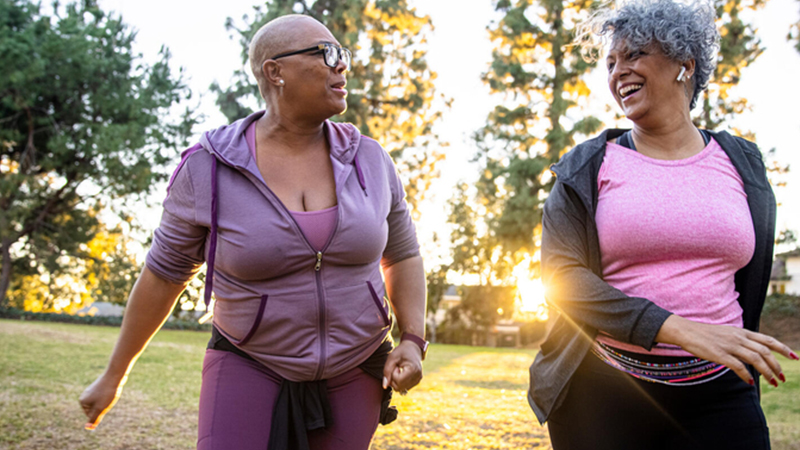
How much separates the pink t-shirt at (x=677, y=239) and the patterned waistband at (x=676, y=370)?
0.04 m

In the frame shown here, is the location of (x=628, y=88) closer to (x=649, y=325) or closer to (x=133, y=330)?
(x=649, y=325)

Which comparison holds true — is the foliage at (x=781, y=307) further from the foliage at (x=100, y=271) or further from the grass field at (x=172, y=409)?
the foliage at (x=100, y=271)

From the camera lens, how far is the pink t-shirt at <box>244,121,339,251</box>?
2320mm

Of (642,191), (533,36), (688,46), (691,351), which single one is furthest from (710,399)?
(533,36)

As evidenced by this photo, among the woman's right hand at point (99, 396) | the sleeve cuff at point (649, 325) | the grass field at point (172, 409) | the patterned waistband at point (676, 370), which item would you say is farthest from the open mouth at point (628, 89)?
the grass field at point (172, 409)

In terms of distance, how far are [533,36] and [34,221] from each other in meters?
22.7

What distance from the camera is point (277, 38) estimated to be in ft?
8.38

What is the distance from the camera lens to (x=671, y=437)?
2.19 meters

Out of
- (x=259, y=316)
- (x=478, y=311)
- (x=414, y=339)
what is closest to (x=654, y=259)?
(x=414, y=339)

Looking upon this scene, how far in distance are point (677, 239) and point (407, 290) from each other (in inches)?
42.0

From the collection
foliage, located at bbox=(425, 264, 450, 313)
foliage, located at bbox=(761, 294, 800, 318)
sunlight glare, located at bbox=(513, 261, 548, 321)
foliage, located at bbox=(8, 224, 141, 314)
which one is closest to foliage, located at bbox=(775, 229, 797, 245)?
foliage, located at bbox=(761, 294, 800, 318)

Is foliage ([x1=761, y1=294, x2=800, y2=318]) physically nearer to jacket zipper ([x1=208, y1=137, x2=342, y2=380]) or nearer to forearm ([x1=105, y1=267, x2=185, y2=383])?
jacket zipper ([x1=208, y1=137, x2=342, y2=380])

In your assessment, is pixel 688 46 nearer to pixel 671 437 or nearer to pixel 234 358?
pixel 671 437

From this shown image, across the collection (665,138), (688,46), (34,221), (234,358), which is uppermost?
(34,221)
